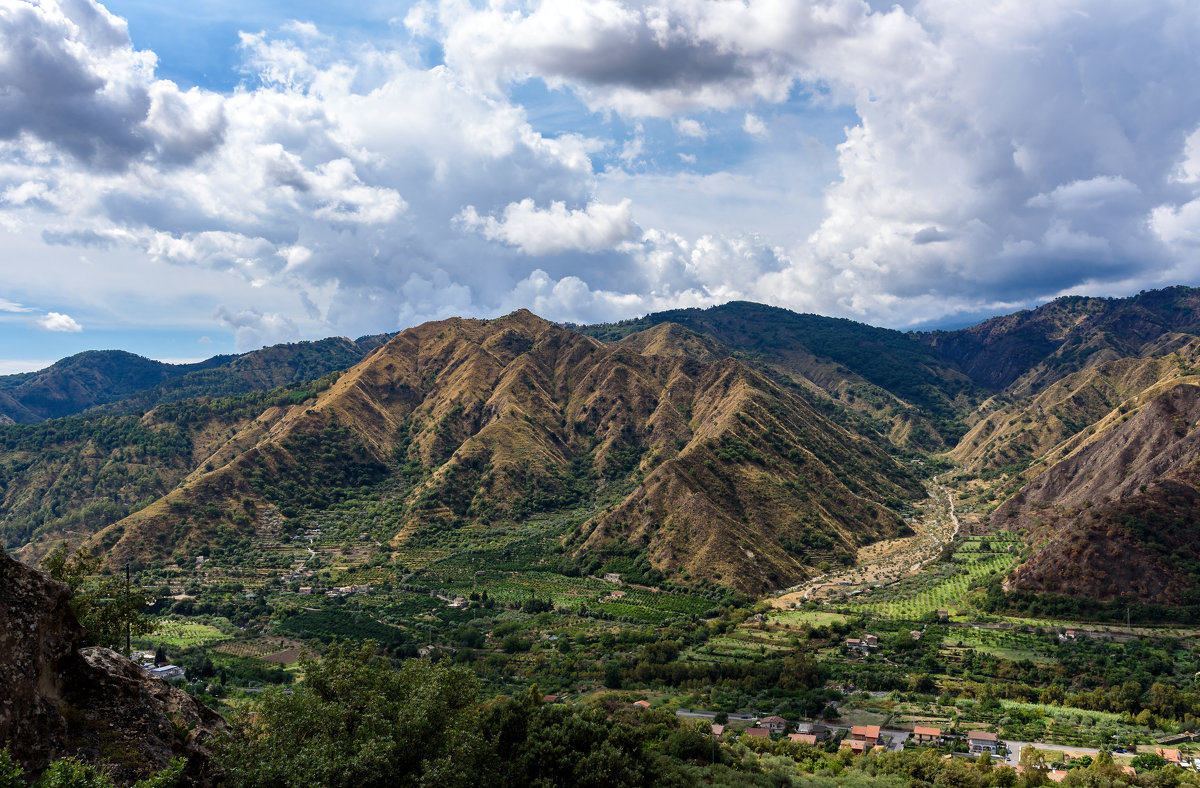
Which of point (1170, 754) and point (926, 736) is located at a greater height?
point (926, 736)

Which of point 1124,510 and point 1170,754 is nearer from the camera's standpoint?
point 1170,754

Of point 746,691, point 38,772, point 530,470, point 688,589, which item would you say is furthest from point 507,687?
point 530,470

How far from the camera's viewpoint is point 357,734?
28609 millimetres

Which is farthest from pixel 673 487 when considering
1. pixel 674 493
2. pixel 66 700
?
A: pixel 66 700

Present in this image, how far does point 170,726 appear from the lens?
27422 mm

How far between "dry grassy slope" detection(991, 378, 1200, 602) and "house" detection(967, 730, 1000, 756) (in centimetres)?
5156

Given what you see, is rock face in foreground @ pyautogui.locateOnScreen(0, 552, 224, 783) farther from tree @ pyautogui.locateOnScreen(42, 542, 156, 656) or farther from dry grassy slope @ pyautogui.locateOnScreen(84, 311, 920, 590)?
dry grassy slope @ pyautogui.locateOnScreen(84, 311, 920, 590)

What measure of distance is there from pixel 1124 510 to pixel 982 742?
6695 cm

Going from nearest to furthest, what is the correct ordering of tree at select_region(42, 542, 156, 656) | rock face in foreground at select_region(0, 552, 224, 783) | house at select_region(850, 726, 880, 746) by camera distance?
rock face in foreground at select_region(0, 552, 224, 783) < tree at select_region(42, 542, 156, 656) < house at select_region(850, 726, 880, 746)

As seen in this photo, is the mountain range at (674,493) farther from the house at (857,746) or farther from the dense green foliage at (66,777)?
the dense green foliage at (66,777)

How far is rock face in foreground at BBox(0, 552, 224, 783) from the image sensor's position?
22.3m

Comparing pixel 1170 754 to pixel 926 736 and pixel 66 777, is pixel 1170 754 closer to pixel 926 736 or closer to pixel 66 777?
pixel 926 736

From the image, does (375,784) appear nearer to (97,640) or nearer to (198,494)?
(97,640)

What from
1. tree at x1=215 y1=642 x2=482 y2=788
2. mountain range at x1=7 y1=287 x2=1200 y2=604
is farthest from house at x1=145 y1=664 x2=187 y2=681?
mountain range at x1=7 y1=287 x2=1200 y2=604
